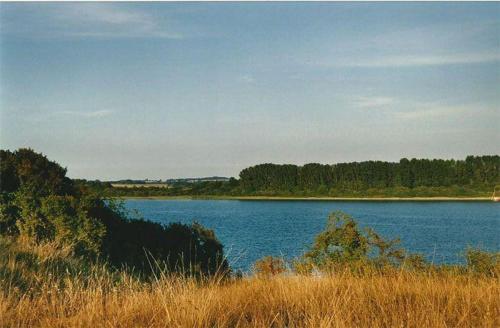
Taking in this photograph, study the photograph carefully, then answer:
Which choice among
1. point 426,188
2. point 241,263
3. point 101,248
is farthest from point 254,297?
point 426,188

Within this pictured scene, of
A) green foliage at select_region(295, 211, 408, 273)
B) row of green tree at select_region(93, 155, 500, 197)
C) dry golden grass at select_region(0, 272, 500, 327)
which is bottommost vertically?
green foliage at select_region(295, 211, 408, 273)

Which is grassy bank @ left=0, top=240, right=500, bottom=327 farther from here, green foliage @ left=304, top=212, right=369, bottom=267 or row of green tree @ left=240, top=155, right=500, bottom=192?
row of green tree @ left=240, top=155, right=500, bottom=192

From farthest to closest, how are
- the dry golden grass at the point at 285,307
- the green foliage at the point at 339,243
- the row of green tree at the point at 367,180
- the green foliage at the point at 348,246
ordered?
the row of green tree at the point at 367,180, the green foliage at the point at 339,243, the green foliage at the point at 348,246, the dry golden grass at the point at 285,307

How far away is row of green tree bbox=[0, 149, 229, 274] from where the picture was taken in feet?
57.0

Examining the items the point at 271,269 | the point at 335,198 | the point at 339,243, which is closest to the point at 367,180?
the point at 335,198

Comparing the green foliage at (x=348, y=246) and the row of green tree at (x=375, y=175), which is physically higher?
the row of green tree at (x=375, y=175)

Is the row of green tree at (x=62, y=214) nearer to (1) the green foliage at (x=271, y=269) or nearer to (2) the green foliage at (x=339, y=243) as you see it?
(1) the green foliage at (x=271, y=269)

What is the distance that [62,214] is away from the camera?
1767cm

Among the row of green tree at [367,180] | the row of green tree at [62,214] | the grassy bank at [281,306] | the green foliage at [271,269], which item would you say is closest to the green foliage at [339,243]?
the green foliage at [271,269]

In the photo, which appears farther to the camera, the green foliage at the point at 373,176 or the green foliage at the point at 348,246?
the green foliage at the point at 373,176

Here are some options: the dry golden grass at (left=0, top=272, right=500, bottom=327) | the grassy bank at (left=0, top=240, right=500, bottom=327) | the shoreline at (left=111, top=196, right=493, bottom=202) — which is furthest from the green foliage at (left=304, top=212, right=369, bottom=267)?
the shoreline at (left=111, top=196, right=493, bottom=202)

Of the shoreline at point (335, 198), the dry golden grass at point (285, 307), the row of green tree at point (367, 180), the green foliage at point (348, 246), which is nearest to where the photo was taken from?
the dry golden grass at point (285, 307)

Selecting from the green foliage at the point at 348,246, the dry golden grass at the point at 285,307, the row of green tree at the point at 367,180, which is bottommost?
the green foliage at the point at 348,246

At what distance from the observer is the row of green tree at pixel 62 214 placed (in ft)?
57.0
